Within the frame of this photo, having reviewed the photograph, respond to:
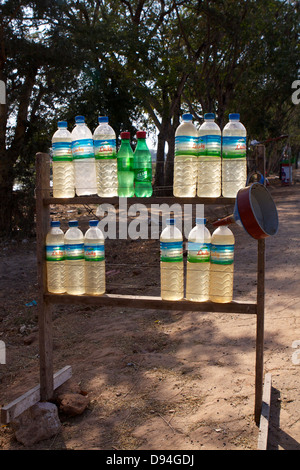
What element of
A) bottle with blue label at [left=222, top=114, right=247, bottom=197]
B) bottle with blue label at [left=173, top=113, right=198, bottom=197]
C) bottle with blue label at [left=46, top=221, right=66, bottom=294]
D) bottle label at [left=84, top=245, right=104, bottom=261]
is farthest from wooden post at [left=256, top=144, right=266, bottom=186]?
bottle with blue label at [left=46, top=221, right=66, bottom=294]

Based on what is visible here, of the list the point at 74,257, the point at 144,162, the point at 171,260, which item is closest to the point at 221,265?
the point at 171,260

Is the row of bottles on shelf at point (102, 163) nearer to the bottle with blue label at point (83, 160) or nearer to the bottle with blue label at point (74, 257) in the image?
the bottle with blue label at point (83, 160)

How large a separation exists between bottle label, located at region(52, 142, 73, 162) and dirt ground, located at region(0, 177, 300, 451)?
1.01 meters

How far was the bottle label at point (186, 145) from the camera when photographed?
285cm

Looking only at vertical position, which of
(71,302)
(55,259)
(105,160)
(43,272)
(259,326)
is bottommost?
(259,326)

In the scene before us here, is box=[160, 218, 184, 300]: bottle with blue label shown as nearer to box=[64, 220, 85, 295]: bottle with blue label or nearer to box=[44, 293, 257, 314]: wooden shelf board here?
box=[44, 293, 257, 314]: wooden shelf board

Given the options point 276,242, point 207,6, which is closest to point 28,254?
point 276,242

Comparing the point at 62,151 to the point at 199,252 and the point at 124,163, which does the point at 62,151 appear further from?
the point at 199,252

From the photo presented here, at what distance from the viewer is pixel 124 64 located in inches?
559

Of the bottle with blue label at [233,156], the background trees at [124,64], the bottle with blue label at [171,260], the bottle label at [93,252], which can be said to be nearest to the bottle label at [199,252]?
the bottle with blue label at [171,260]

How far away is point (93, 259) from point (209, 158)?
→ 110 centimetres

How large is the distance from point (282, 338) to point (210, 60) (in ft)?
52.3

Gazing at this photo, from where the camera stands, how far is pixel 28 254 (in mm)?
9258
